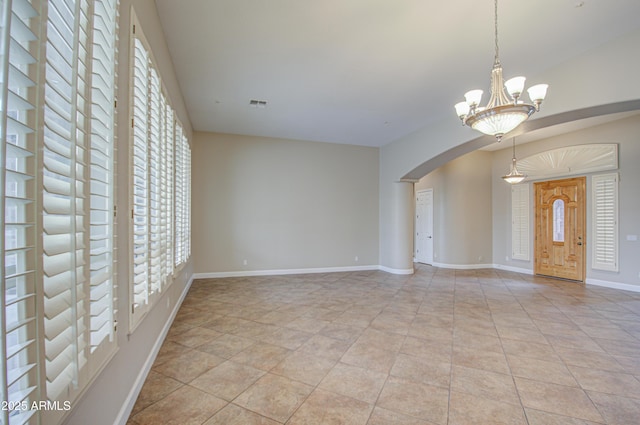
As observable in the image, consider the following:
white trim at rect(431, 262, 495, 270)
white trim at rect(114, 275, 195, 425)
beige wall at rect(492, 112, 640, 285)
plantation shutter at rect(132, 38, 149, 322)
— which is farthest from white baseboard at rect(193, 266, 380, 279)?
beige wall at rect(492, 112, 640, 285)

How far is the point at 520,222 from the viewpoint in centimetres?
788

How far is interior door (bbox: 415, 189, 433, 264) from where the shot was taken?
29.7 feet

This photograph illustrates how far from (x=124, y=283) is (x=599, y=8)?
463cm

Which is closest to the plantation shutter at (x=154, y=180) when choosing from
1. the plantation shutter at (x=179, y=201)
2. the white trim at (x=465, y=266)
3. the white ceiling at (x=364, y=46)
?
the white ceiling at (x=364, y=46)

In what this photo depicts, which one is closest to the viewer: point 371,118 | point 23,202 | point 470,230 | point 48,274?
point 23,202

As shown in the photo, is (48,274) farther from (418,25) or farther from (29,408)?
(418,25)

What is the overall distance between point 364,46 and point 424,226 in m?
6.97

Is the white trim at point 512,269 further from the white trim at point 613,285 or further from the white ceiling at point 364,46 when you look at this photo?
the white ceiling at point 364,46

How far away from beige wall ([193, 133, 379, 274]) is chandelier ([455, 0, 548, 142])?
4.80 m

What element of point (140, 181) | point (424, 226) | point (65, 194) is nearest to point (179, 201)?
point (140, 181)

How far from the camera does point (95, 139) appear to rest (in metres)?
1.48

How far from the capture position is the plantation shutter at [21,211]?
0.85 metres

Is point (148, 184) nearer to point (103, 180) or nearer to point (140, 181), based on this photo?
point (140, 181)

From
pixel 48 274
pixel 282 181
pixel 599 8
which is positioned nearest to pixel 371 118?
pixel 282 181
